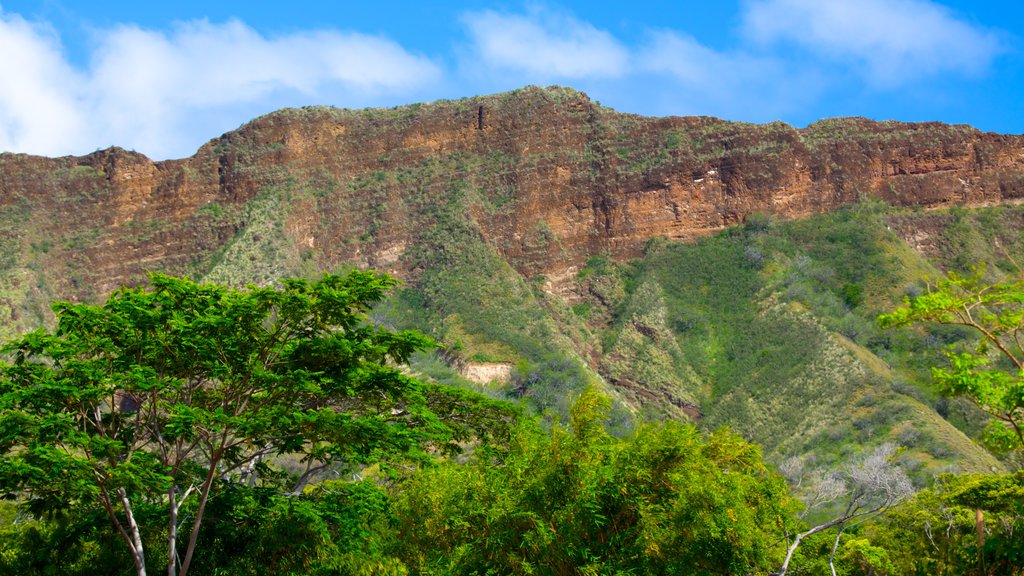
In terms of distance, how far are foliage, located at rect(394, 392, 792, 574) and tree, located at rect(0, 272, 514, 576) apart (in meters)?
3.14

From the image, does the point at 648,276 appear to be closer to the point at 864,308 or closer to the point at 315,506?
the point at 864,308

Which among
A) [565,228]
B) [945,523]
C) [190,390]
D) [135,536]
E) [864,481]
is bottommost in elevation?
[864,481]

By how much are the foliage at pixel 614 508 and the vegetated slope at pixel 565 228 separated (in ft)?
190

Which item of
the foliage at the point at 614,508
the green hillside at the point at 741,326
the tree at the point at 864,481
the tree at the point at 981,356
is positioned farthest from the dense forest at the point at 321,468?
the green hillside at the point at 741,326

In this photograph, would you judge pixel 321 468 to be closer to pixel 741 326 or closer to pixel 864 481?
pixel 864 481

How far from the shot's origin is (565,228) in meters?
106

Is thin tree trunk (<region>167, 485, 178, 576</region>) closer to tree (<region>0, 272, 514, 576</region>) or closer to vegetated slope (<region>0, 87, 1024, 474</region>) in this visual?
tree (<region>0, 272, 514, 576</region>)

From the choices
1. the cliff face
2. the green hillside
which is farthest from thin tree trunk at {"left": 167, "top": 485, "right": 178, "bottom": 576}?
the cliff face

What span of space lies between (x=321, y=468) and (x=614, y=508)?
6925mm

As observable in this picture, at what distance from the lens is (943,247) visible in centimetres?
9825

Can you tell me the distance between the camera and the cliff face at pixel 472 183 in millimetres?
103062

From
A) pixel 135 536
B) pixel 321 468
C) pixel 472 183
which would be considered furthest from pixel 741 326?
pixel 135 536

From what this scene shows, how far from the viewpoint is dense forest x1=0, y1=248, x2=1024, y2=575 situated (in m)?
22.1

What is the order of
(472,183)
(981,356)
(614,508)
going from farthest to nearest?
(472,183)
(614,508)
(981,356)
